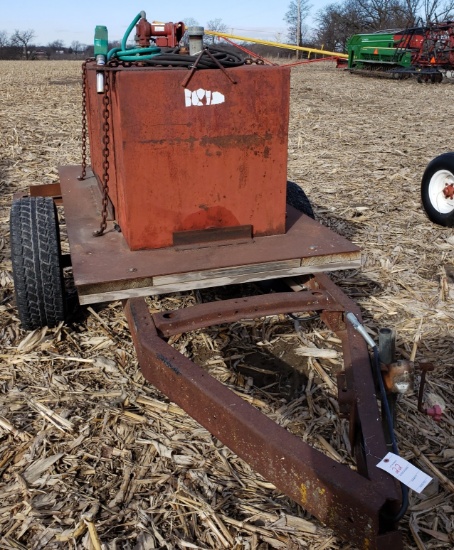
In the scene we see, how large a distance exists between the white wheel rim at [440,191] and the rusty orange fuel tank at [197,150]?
9.95ft

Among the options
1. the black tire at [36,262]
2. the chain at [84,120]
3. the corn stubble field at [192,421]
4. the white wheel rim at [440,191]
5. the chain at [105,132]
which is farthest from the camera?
the white wheel rim at [440,191]

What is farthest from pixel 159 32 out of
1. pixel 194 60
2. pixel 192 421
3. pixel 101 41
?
pixel 192 421

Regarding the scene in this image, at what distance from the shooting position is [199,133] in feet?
11.3

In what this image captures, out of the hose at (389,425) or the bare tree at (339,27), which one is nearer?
the hose at (389,425)

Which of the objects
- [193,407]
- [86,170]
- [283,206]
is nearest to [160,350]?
[193,407]

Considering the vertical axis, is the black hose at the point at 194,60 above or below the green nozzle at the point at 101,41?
below

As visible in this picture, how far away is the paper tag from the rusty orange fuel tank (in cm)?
206

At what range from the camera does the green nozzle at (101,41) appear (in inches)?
154

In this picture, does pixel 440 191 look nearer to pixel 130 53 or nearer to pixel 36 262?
pixel 130 53

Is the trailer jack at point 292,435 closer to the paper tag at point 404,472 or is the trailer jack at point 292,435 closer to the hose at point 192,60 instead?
the paper tag at point 404,472

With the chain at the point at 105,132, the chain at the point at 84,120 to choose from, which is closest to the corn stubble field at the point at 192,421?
the chain at the point at 105,132

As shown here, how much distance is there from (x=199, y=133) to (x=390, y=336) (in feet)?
5.96

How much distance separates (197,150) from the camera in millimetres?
3492

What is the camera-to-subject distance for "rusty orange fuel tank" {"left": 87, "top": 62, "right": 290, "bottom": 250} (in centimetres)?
332
